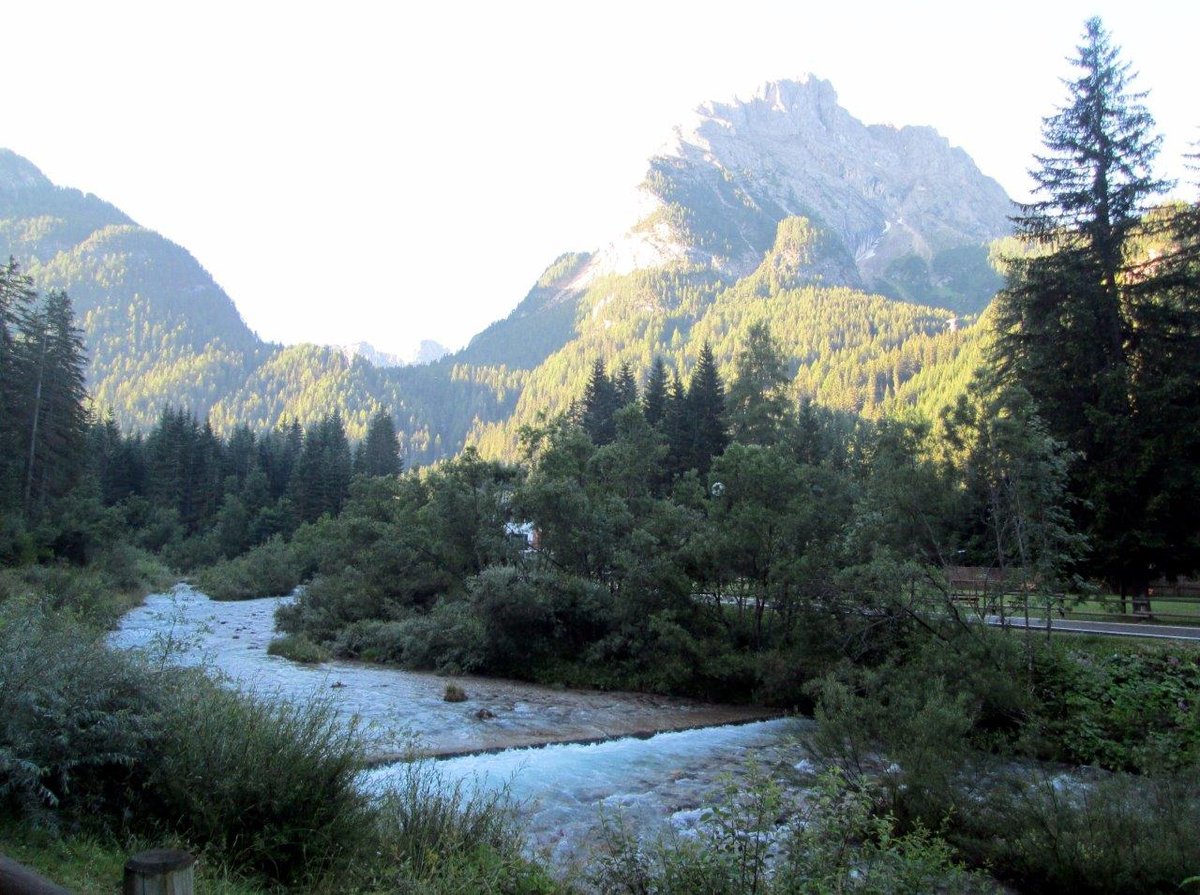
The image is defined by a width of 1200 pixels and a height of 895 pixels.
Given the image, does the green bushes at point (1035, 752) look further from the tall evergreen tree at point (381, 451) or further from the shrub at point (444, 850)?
the tall evergreen tree at point (381, 451)

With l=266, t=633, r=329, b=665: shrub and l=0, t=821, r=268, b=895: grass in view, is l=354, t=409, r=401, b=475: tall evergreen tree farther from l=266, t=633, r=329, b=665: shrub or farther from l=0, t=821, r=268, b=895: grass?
l=0, t=821, r=268, b=895: grass

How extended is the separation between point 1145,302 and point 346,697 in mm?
27620

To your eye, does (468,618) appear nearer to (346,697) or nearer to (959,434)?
(346,697)

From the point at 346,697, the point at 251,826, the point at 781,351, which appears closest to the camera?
the point at 251,826

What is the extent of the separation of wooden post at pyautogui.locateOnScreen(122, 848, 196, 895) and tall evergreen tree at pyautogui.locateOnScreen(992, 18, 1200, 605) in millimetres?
26062

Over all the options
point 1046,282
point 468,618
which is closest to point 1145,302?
point 1046,282

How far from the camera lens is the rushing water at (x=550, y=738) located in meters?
12.2

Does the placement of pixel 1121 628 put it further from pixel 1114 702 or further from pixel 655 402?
pixel 655 402

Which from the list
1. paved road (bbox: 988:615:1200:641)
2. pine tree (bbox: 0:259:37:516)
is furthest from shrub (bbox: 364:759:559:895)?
pine tree (bbox: 0:259:37:516)

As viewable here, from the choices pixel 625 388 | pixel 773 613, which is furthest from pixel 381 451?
→ pixel 773 613

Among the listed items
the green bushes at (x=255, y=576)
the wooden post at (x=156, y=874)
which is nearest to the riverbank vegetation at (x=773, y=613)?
the green bushes at (x=255, y=576)

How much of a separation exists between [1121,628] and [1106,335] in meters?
10.2

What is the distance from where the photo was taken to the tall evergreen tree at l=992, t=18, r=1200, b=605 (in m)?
23.3

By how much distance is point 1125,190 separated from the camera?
2614 centimetres
